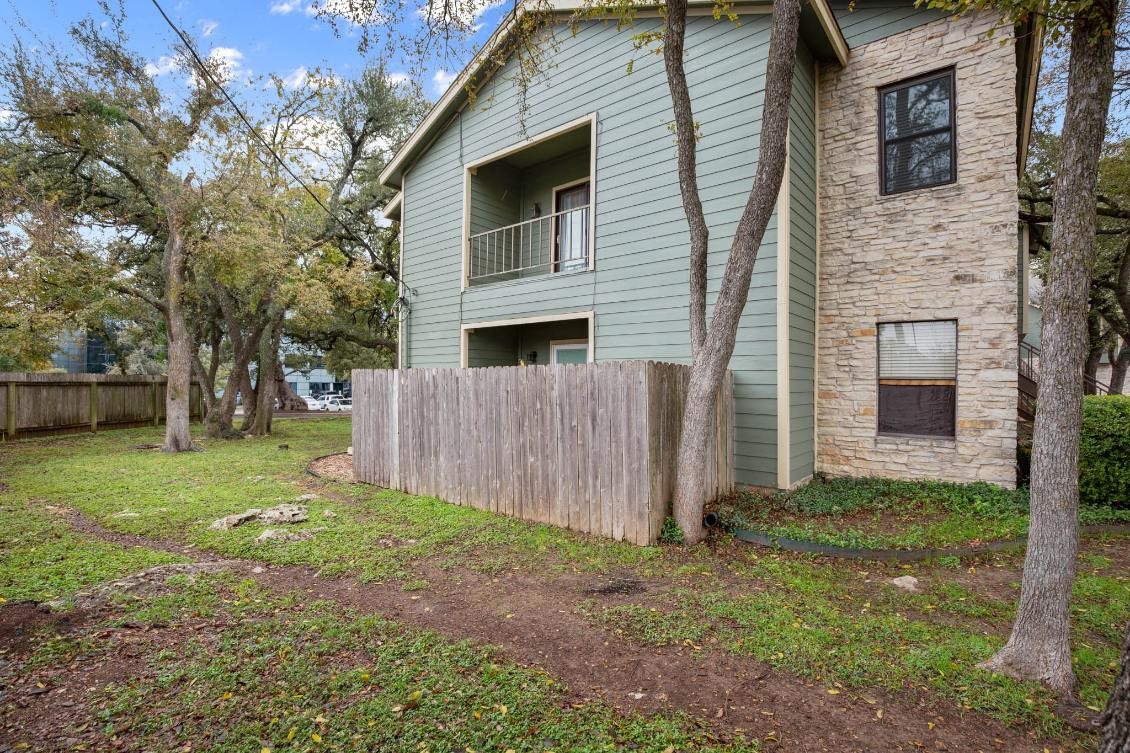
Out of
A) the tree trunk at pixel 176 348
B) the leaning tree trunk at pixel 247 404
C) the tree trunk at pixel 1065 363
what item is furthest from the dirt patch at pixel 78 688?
the leaning tree trunk at pixel 247 404

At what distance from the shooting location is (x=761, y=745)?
2.33 meters

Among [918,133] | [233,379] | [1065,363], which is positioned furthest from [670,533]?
[233,379]

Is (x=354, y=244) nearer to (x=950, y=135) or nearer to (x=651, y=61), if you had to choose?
(x=651, y=61)

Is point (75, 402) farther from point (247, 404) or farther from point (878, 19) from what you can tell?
point (878, 19)

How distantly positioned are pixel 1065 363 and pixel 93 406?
19.8 metres

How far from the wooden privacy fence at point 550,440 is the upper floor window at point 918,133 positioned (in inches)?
157

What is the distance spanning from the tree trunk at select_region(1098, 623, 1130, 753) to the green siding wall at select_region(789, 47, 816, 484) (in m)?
4.80

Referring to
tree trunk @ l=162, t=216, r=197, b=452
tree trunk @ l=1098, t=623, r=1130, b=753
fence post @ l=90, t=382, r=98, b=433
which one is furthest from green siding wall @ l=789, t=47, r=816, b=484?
fence post @ l=90, t=382, r=98, b=433

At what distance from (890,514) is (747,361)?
2.48 m

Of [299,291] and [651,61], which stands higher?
[651,61]

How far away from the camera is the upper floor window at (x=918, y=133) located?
6.88 meters

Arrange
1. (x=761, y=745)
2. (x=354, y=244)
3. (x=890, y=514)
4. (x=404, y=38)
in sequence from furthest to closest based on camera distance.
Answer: (x=354, y=244) → (x=890, y=514) → (x=404, y=38) → (x=761, y=745)

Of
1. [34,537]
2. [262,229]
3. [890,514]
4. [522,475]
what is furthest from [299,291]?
[890,514]

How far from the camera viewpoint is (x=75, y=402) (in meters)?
13.7
